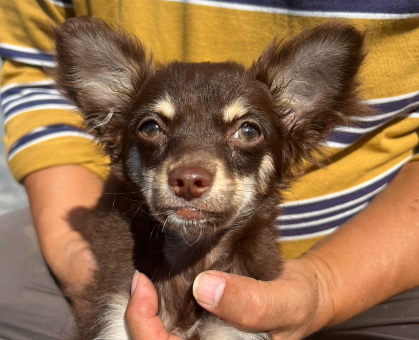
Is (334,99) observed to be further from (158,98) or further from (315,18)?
(158,98)

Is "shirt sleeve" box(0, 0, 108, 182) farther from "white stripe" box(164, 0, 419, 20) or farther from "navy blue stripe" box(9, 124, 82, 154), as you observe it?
"white stripe" box(164, 0, 419, 20)

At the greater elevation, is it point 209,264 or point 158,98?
point 158,98

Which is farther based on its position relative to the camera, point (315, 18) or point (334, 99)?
point (315, 18)

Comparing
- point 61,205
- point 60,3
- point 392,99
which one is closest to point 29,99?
point 60,3

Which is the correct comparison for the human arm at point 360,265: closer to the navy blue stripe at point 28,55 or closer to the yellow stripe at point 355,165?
the yellow stripe at point 355,165

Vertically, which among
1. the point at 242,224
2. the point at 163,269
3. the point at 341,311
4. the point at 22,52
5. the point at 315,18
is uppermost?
the point at 315,18

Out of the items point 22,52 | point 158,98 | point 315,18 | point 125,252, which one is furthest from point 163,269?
point 22,52

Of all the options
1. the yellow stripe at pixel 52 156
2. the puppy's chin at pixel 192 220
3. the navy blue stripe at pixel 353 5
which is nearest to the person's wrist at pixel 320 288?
the puppy's chin at pixel 192 220

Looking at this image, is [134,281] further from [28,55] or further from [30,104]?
[28,55]
